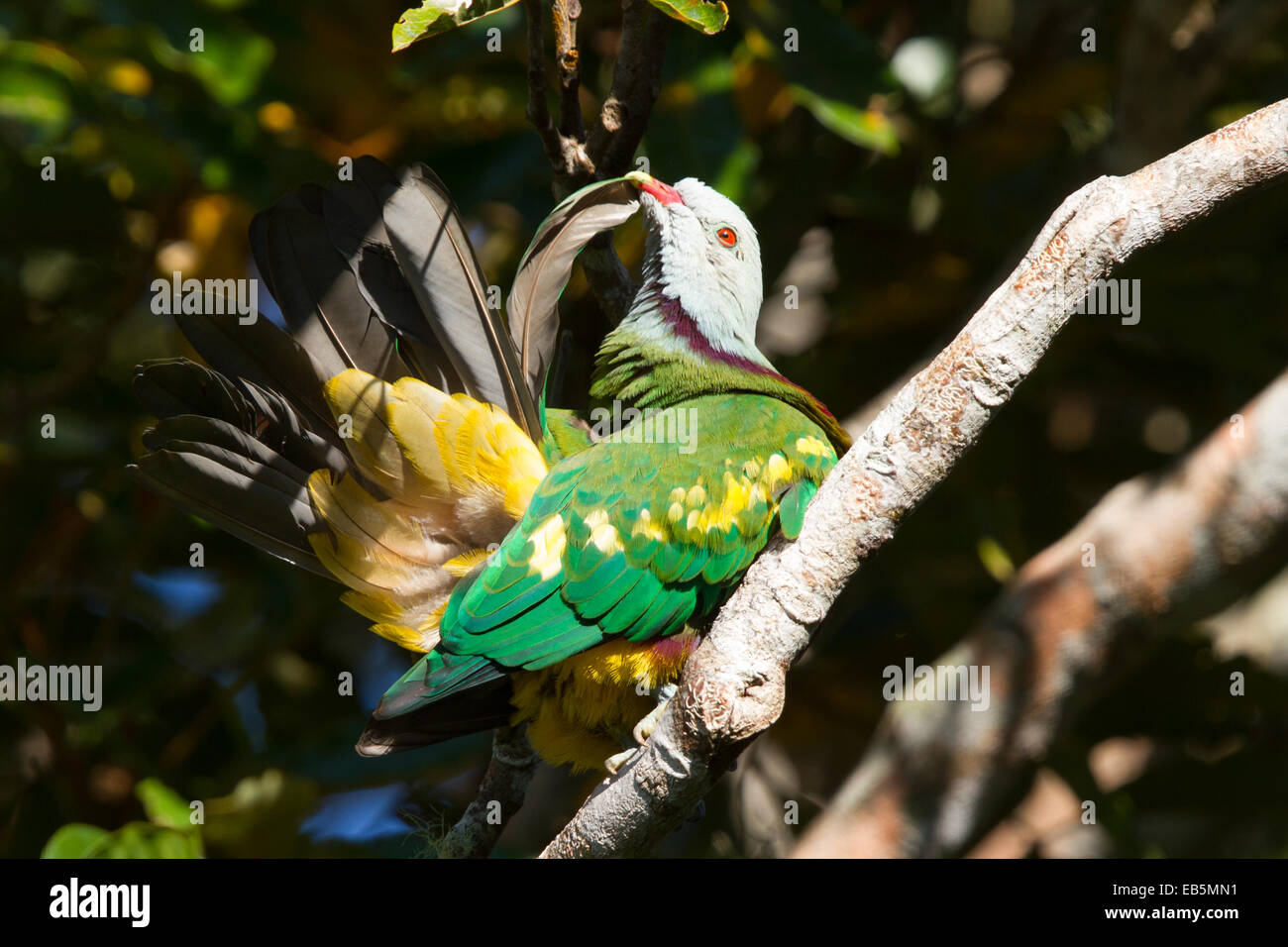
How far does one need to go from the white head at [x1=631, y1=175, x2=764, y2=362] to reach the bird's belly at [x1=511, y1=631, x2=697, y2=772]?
2.40 ft

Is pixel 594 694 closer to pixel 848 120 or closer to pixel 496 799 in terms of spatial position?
pixel 496 799

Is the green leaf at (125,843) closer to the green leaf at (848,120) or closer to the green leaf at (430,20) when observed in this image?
the green leaf at (430,20)

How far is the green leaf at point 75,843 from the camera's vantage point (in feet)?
9.35

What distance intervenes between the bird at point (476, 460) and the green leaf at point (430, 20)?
0.46 meters

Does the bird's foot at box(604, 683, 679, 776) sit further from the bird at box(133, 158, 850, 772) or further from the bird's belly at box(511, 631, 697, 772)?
the bird's belly at box(511, 631, 697, 772)

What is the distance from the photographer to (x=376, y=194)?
2562mm

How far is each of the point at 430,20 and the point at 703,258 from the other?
3.19 feet

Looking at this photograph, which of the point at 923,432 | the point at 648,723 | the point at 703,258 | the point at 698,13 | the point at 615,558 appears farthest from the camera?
the point at 703,258

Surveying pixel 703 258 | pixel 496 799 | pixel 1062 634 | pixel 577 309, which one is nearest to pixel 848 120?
pixel 703 258

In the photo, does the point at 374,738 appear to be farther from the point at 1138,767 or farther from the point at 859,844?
the point at 1138,767

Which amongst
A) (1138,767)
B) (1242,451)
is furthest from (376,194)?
(1138,767)

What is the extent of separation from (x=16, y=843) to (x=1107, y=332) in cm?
374

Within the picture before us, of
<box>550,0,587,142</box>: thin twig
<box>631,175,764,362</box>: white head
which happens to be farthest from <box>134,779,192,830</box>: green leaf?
<box>550,0,587,142</box>: thin twig

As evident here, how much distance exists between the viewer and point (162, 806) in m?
3.25
